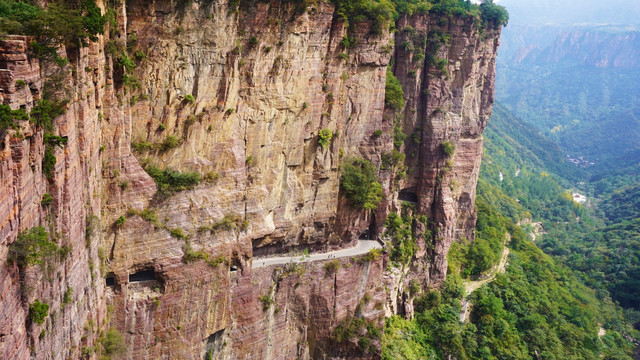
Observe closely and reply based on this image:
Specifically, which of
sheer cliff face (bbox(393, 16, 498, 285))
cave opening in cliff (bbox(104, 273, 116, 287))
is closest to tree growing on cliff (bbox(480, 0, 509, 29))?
sheer cliff face (bbox(393, 16, 498, 285))

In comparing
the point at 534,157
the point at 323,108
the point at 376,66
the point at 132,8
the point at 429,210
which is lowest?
the point at 534,157

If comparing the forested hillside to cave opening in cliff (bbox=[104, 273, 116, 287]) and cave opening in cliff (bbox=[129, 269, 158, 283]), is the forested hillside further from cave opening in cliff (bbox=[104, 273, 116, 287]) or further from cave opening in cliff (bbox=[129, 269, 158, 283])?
cave opening in cliff (bbox=[104, 273, 116, 287])

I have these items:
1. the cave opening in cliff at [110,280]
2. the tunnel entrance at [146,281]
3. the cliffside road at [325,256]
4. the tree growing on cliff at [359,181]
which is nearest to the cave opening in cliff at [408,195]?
the cliffside road at [325,256]

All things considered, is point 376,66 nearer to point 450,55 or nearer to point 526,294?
point 450,55

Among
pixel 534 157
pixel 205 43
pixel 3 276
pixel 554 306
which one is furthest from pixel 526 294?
pixel 534 157

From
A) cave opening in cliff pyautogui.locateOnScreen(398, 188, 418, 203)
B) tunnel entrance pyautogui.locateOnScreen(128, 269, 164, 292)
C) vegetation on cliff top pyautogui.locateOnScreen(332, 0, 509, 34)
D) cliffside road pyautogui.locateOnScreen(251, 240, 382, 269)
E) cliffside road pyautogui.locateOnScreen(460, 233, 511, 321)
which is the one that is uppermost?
vegetation on cliff top pyautogui.locateOnScreen(332, 0, 509, 34)

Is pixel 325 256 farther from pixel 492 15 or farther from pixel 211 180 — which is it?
pixel 492 15
